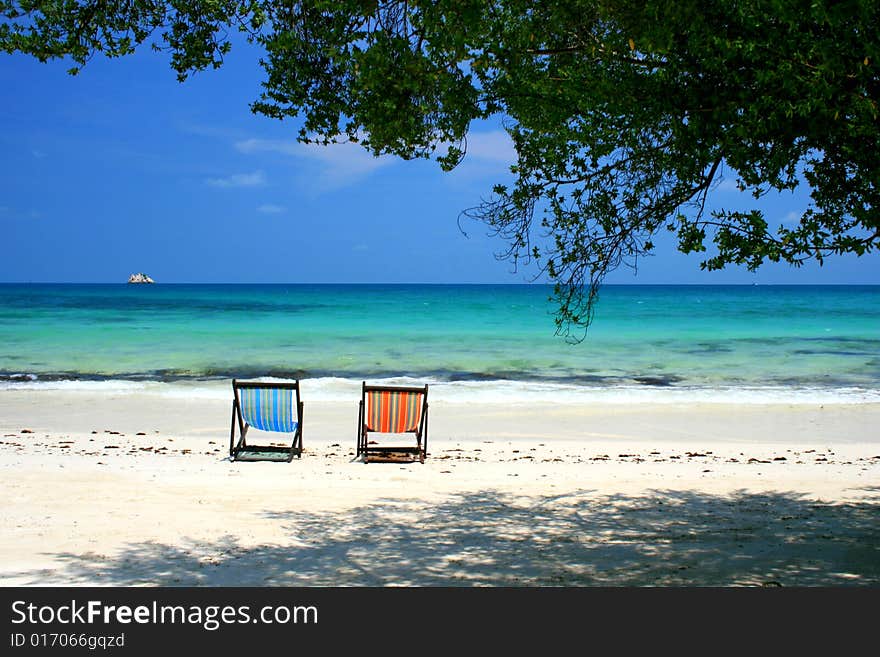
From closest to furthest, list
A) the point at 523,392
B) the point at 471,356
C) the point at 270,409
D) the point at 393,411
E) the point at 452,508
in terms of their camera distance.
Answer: the point at 452,508 → the point at 270,409 → the point at 393,411 → the point at 523,392 → the point at 471,356

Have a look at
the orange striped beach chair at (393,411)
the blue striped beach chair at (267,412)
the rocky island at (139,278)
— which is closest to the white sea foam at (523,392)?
the orange striped beach chair at (393,411)

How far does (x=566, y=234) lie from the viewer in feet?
16.9

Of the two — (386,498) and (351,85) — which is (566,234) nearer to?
(351,85)

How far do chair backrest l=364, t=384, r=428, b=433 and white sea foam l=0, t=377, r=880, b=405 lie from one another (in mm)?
6311

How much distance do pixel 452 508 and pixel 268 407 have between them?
355cm

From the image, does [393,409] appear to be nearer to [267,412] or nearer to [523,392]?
[267,412]

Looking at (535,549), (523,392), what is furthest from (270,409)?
(523,392)

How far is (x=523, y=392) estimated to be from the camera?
18.0 meters

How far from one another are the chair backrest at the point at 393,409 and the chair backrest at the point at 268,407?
0.97 meters

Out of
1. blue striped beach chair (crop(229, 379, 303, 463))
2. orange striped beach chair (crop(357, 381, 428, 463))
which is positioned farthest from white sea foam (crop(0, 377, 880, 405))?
blue striped beach chair (crop(229, 379, 303, 463))

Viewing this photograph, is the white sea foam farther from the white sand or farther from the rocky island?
the rocky island

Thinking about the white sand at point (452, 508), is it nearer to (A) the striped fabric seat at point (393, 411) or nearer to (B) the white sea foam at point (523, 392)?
(A) the striped fabric seat at point (393, 411)

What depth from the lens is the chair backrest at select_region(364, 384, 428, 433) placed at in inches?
387
